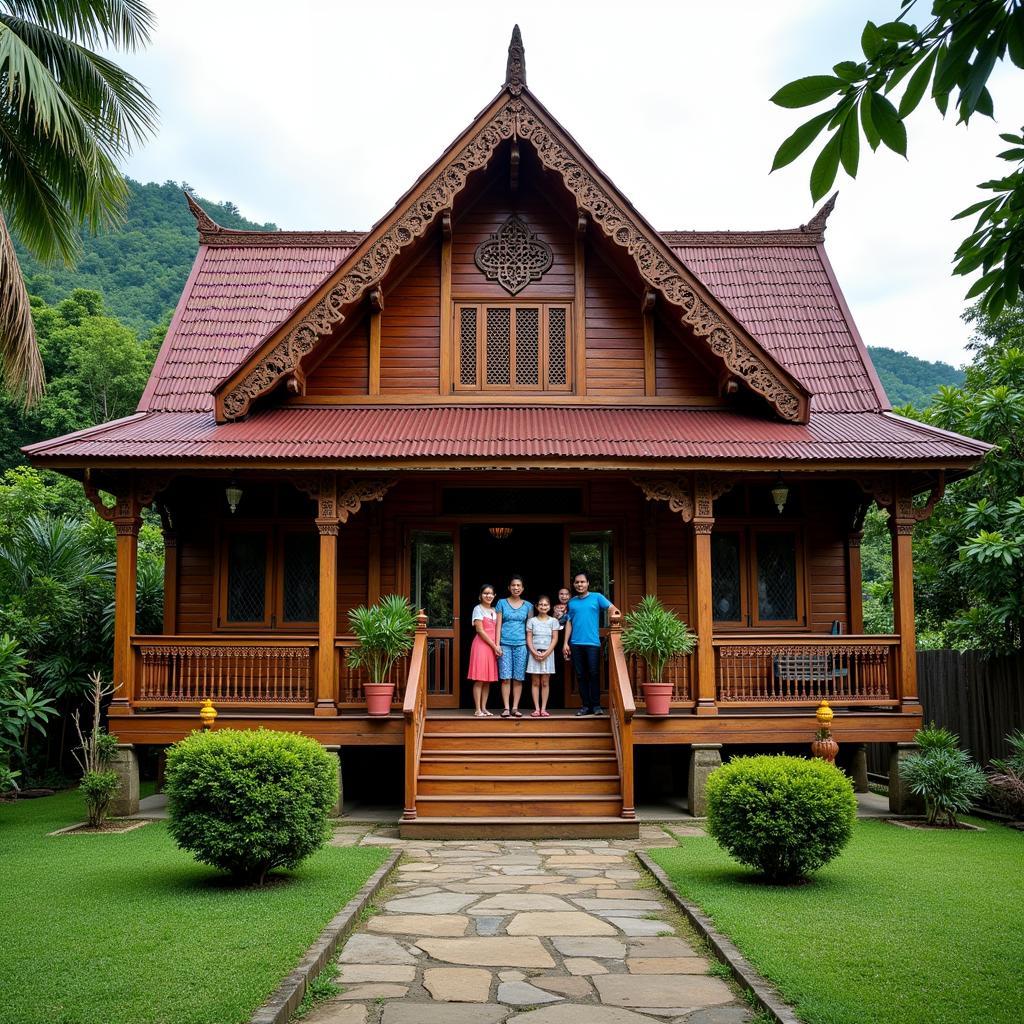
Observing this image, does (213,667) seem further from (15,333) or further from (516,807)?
(15,333)

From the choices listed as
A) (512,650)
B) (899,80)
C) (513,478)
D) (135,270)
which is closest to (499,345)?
(513,478)

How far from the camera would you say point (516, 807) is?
1092 centimetres

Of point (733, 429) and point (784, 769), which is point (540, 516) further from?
point (784, 769)

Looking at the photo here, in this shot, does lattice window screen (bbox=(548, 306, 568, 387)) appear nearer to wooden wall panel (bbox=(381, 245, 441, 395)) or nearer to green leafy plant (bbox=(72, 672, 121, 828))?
wooden wall panel (bbox=(381, 245, 441, 395))

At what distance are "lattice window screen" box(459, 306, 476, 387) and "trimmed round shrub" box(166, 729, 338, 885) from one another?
7.35 meters

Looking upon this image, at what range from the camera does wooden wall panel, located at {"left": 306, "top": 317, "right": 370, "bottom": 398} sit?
1399cm

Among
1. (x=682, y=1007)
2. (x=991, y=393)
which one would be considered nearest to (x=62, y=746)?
(x=682, y=1007)

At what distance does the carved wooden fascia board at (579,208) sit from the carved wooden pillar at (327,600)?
171 cm

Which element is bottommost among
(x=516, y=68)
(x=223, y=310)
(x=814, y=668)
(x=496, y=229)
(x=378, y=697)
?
(x=378, y=697)

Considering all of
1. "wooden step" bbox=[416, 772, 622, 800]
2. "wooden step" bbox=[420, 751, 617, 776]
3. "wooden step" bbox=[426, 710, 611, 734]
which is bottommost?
"wooden step" bbox=[416, 772, 622, 800]

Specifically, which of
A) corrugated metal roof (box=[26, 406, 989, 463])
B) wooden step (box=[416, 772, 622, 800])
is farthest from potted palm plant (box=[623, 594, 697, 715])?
corrugated metal roof (box=[26, 406, 989, 463])

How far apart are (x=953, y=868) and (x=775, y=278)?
10.6 metres

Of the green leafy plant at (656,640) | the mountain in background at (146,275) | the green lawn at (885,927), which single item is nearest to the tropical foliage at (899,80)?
the green lawn at (885,927)

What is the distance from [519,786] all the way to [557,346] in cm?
610
